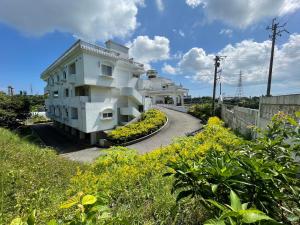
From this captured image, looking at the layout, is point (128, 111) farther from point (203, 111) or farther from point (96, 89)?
point (203, 111)

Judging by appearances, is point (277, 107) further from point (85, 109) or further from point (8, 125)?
point (8, 125)

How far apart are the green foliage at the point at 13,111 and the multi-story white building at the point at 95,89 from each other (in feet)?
13.0

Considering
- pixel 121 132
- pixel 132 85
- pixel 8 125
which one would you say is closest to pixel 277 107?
pixel 121 132

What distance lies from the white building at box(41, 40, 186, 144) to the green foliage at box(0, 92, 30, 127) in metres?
3.96

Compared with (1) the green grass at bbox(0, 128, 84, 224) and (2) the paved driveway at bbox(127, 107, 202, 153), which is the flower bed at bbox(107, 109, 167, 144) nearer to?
(2) the paved driveway at bbox(127, 107, 202, 153)

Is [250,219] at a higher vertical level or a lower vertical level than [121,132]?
higher

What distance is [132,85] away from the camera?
2294cm

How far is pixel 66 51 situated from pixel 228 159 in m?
21.1

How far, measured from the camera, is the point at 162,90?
41.7m

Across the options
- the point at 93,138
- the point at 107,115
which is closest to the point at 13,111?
the point at 93,138

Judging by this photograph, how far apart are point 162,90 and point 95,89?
24.7m

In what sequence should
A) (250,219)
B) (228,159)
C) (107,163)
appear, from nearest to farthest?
(250,219) → (228,159) → (107,163)

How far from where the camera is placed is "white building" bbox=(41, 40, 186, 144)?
16812mm

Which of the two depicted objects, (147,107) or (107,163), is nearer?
(107,163)
